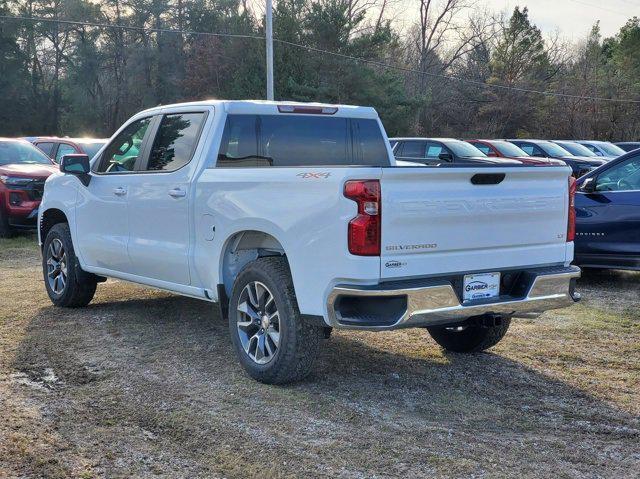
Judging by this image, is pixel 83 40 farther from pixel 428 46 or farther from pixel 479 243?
pixel 479 243

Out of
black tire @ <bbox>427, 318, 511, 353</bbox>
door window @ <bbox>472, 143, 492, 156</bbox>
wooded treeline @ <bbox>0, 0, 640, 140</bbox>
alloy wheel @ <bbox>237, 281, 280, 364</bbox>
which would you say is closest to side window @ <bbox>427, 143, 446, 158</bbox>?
door window @ <bbox>472, 143, 492, 156</bbox>

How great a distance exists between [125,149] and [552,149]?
18.3m

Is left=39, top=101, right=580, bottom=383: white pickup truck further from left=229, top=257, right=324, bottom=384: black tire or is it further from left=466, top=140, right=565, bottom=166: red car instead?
left=466, top=140, right=565, bottom=166: red car

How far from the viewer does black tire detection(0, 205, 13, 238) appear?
1356 cm

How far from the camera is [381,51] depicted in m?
44.1

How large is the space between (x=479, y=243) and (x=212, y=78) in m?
43.1

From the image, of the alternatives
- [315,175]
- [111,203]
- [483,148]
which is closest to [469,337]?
[315,175]

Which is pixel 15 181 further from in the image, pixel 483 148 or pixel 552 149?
pixel 552 149

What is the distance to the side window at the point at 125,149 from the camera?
695cm

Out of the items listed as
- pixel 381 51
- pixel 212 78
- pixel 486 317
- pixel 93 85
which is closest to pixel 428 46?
pixel 381 51

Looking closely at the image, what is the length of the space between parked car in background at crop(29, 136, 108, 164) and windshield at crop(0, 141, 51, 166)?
1206mm

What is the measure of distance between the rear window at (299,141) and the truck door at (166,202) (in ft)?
1.04

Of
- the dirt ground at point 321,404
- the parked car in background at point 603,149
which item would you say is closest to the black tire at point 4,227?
the dirt ground at point 321,404

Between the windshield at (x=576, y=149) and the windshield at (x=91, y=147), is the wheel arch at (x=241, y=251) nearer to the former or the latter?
the windshield at (x=91, y=147)
